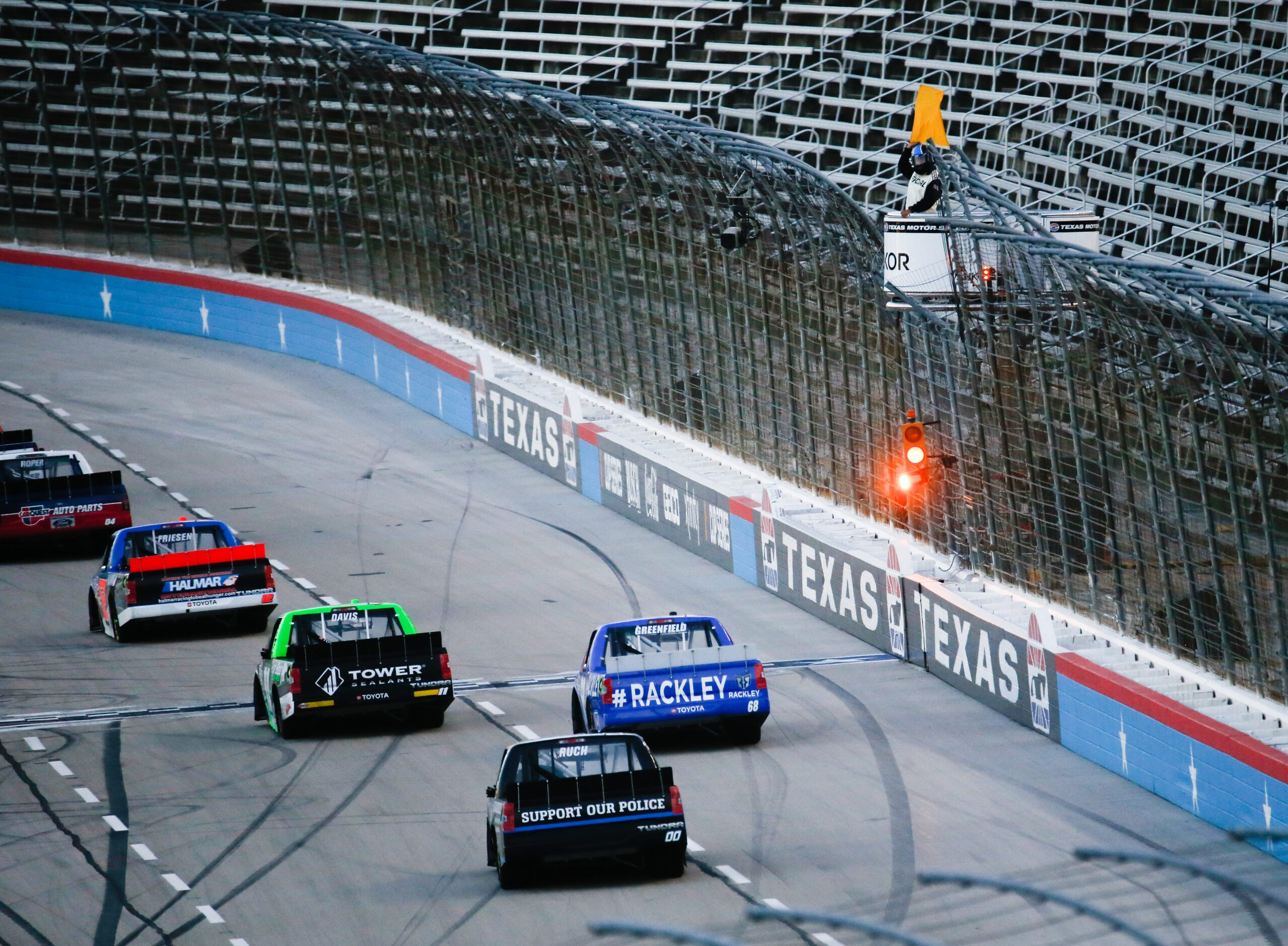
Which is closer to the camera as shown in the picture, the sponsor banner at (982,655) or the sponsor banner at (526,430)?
the sponsor banner at (982,655)

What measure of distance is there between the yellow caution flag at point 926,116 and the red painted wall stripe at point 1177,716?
16.4 ft

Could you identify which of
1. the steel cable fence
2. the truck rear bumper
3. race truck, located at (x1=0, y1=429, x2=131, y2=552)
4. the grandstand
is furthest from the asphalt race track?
the grandstand

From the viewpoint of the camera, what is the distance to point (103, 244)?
1660 inches

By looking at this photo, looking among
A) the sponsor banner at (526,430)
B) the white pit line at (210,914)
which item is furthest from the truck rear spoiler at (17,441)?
the white pit line at (210,914)

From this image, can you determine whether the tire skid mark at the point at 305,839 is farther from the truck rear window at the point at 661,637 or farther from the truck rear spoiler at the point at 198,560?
the truck rear spoiler at the point at 198,560

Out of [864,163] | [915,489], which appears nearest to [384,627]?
[915,489]

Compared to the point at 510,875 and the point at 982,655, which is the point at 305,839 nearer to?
the point at 510,875

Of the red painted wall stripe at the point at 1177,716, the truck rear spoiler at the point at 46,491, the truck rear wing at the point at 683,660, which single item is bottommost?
the truck rear spoiler at the point at 46,491

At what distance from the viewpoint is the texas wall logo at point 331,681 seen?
1830 centimetres

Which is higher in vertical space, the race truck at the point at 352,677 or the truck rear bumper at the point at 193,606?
the race truck at the point at 352,677

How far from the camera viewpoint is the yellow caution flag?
19234 millimetres

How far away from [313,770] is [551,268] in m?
13.9

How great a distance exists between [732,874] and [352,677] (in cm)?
491

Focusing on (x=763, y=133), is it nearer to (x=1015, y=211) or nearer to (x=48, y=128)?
(x=48, y=128)
